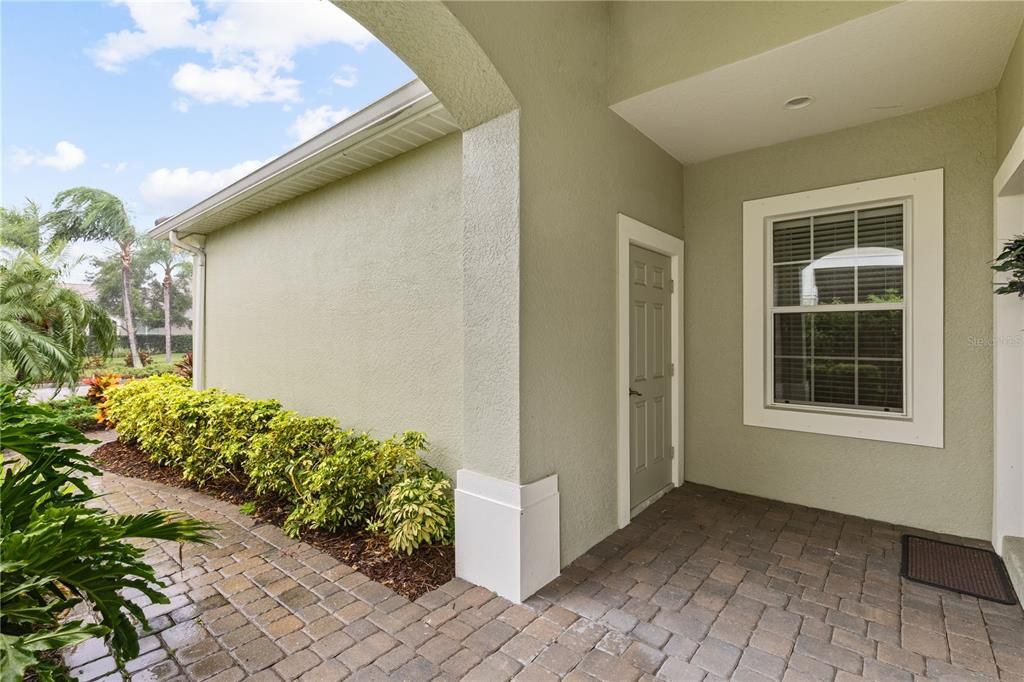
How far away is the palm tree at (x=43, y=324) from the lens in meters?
6.24

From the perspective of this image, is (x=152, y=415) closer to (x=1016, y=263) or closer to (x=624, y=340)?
(x=624, y=340)

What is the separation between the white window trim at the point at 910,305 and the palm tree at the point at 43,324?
901 cm

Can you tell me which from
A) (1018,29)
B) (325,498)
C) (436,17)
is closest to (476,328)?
(436,17)

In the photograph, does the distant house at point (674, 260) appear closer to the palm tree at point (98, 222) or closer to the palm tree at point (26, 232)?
the palm tree at point (26, 232)

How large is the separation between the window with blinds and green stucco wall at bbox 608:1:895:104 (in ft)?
5.51

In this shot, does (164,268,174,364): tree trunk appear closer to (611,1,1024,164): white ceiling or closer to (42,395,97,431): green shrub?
(42,395,97,431): green shrub

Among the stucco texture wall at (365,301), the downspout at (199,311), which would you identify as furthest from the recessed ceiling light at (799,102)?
the downspout at (199,311)

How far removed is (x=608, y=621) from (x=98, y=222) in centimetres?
2353

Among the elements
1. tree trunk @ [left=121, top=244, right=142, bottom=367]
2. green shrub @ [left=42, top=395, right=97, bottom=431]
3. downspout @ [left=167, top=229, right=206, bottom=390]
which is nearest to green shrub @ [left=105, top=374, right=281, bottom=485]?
downspout @ [left=167, top=229, right=206, bottom=390]

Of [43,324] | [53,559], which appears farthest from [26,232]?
[53,559]

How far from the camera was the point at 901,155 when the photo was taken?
3.31 m

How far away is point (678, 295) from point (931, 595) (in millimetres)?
2558

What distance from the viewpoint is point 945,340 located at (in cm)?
318

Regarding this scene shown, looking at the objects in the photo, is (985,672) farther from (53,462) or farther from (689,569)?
(53,462)
